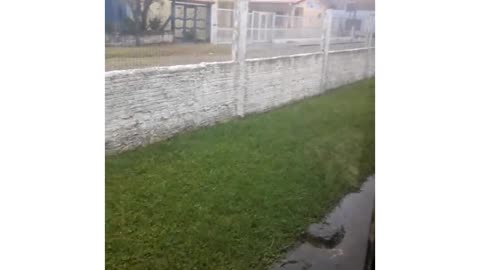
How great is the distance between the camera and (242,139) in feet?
4.80

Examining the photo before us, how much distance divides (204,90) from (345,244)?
74cm

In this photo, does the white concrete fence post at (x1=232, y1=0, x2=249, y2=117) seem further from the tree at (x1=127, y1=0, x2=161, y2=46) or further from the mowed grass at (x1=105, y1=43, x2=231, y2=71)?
the tree at (x1=127, y1=0, x2=161, y2=46)

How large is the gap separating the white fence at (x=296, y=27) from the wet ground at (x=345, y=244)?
541 mm

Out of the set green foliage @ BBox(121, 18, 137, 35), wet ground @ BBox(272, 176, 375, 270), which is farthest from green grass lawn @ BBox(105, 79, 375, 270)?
green foliage @ BBox(121, 18, 137, 35)

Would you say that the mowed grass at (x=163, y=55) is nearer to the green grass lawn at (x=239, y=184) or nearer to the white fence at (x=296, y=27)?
the white fence at (x=296, y=27)

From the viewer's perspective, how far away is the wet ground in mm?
1445

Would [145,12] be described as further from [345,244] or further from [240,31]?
[345,244]

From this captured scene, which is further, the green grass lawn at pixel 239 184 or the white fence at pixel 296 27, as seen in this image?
the white fence at pixel 296 27

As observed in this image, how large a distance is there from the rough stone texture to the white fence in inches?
2.8

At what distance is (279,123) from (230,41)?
35 cm

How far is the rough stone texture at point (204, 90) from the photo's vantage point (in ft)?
4.14

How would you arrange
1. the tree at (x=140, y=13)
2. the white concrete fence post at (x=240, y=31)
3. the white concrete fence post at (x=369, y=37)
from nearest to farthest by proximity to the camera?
the tree at (x=140, y=13)
the white concrete fence post at (x=240, y=31)
the white concrete fence post at (x=369, y=37)

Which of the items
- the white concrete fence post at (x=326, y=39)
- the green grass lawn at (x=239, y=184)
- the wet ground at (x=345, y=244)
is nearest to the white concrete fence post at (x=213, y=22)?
the green grass lawn at (x=239, y=184)
